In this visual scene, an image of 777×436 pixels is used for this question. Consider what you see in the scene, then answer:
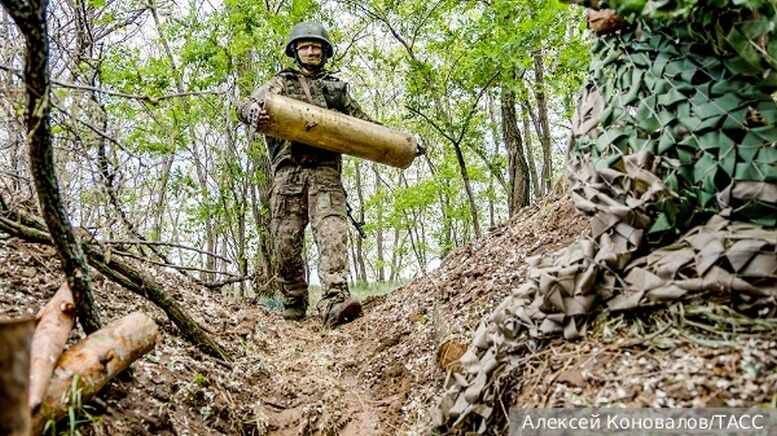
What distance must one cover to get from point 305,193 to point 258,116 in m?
1.25

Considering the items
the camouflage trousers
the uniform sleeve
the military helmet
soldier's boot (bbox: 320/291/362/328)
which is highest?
the military helmet

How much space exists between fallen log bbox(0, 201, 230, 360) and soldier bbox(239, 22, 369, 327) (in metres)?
2.24

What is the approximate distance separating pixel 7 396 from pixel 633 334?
64.0 inches

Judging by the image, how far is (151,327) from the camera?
2.41 metres

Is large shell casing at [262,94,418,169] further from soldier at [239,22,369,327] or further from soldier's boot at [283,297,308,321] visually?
soldier's boot at [283,297,308,321]

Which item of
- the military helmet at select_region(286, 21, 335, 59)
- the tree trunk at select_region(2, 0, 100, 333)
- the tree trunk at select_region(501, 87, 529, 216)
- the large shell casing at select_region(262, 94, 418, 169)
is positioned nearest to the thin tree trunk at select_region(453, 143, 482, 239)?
the tree trunk at select_region(501, 87, 529, 216)

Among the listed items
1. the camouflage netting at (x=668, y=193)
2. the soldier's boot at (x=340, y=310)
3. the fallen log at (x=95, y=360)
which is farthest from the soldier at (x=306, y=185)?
the camouflage netting at (x=668, y=193)

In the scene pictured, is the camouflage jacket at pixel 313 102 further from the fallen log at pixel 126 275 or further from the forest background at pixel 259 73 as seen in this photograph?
the fallen log at pixel 126 275

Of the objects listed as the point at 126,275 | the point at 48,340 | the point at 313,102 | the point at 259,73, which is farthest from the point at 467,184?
the point at 48,340

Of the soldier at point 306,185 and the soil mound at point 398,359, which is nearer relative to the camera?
the soil mound at point 398,359

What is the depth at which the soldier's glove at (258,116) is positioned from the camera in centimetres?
464

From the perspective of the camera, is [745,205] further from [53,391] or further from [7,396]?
[53,391]

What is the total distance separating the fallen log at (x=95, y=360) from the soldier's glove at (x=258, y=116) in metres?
2.54

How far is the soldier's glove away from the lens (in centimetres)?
464
